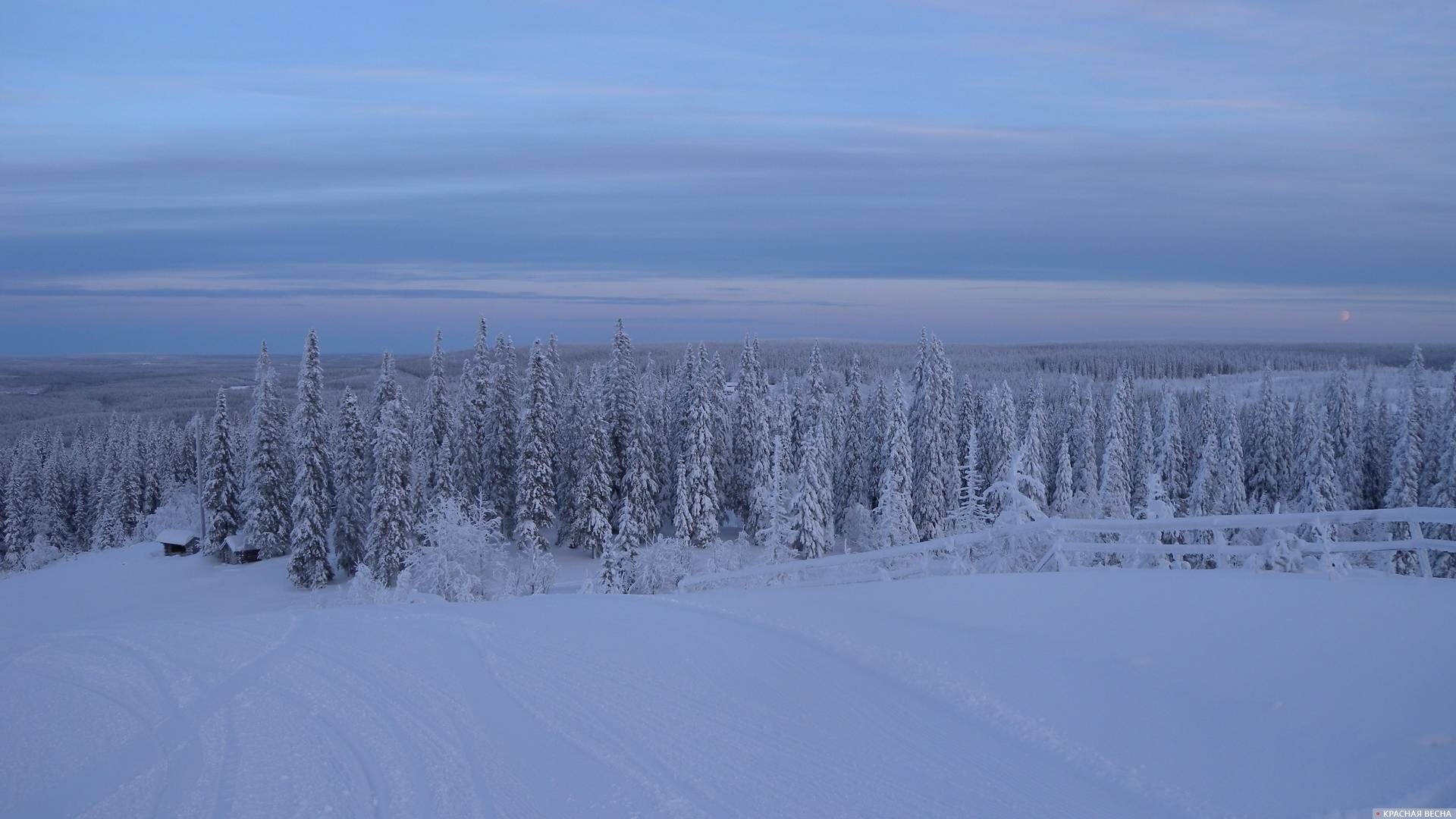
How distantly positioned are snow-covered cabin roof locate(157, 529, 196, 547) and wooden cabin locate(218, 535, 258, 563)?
17.2 ft

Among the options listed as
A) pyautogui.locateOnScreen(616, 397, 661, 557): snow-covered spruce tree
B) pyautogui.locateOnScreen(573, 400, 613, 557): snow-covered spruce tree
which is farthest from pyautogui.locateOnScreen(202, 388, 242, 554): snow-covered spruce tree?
Answer: pyautogui.locateOnScreen(616, 397, 661, 557): snow-covered spruce tree

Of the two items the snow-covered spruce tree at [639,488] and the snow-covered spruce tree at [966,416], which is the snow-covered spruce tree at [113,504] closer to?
the snow-covered spruce tree at [639,488]

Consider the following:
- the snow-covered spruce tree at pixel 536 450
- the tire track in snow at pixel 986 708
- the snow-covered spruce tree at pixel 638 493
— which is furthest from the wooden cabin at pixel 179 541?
the tire track in snow at pixel 986 708

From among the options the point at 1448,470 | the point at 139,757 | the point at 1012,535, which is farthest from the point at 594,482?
the point at 1448,470

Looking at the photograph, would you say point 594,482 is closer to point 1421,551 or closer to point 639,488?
point 639,488

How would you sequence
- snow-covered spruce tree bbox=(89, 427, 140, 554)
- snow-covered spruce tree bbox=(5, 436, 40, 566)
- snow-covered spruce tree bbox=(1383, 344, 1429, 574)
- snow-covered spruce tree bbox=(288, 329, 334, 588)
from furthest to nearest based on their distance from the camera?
snow-covered spruce tree bbox=(5, 436, 40, 566)
snow-covered spruce tree bbox=(89, 427, 140, 554)
snow-covered spruce tree bbox=(1383, 344, 1429, 574)
snow-covered spruce tree bbox=(288, 329, 334, 588)

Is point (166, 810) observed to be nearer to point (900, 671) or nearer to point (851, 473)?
point (900, 671)

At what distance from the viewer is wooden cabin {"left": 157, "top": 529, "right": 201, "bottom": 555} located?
2212 inches

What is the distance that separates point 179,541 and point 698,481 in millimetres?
35257

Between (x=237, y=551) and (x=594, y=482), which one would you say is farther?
(x=237, y=551)

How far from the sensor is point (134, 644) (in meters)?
10.5

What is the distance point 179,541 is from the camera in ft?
184

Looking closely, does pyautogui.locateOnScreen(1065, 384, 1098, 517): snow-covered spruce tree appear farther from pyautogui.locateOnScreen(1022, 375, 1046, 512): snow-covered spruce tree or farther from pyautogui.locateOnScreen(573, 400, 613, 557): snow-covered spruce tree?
pyautogui.locateOnScreen(573, 400, 613, 557): snow-covered spruce tree

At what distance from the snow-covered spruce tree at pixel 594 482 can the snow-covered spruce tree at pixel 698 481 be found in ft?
13.6
